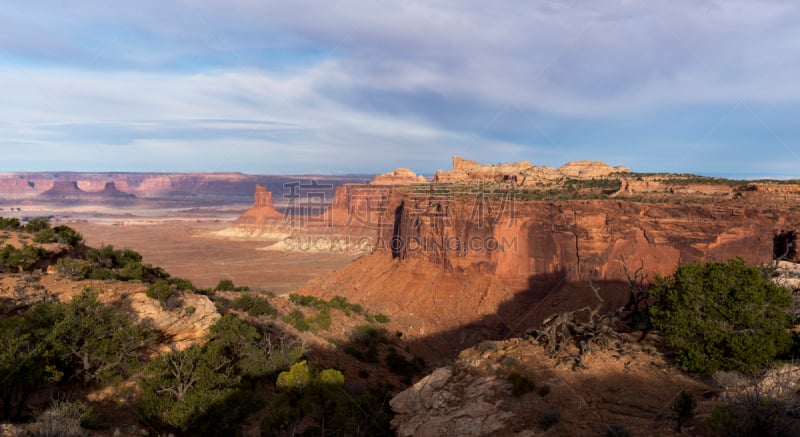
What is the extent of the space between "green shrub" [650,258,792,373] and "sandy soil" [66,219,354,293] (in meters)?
46.9

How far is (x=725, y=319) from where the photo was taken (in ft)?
34.9

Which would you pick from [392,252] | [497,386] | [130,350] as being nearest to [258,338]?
[130,350]

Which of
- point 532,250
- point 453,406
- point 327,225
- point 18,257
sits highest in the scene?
point 18,257

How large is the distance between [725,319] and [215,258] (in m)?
83.6

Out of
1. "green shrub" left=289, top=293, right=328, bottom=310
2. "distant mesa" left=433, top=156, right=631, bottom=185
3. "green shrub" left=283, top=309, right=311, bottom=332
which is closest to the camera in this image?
"green shrub" left=283, top=309, right=311, bottom=332

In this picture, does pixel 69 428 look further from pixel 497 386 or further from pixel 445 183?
pixel 445 183

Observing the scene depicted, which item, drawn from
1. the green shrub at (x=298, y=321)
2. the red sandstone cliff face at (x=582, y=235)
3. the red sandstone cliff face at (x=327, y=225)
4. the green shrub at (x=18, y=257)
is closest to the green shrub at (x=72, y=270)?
the green shrub at (x=18, y=257)

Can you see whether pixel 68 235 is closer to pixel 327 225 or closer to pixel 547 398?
pixel 547 398

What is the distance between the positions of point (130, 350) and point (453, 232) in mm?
26681

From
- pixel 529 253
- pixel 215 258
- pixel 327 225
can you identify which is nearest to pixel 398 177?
pixel 327 225

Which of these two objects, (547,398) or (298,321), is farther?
(298,321)

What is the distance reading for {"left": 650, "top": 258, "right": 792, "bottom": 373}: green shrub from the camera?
9656 millimetres

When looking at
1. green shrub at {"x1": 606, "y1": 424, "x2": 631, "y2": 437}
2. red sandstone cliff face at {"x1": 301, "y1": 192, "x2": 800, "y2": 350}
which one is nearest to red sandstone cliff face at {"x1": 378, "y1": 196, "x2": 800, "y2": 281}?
red sandstone cliff face at {"x1": 301, "y1": 192, "x2": 800, "y2": 350}

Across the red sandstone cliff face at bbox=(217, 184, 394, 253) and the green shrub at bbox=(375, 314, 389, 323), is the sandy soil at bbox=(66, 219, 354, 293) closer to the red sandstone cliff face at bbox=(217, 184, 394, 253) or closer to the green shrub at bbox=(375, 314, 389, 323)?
the red sandstone cliff face at bbox=(217, 184, 394, 253)
